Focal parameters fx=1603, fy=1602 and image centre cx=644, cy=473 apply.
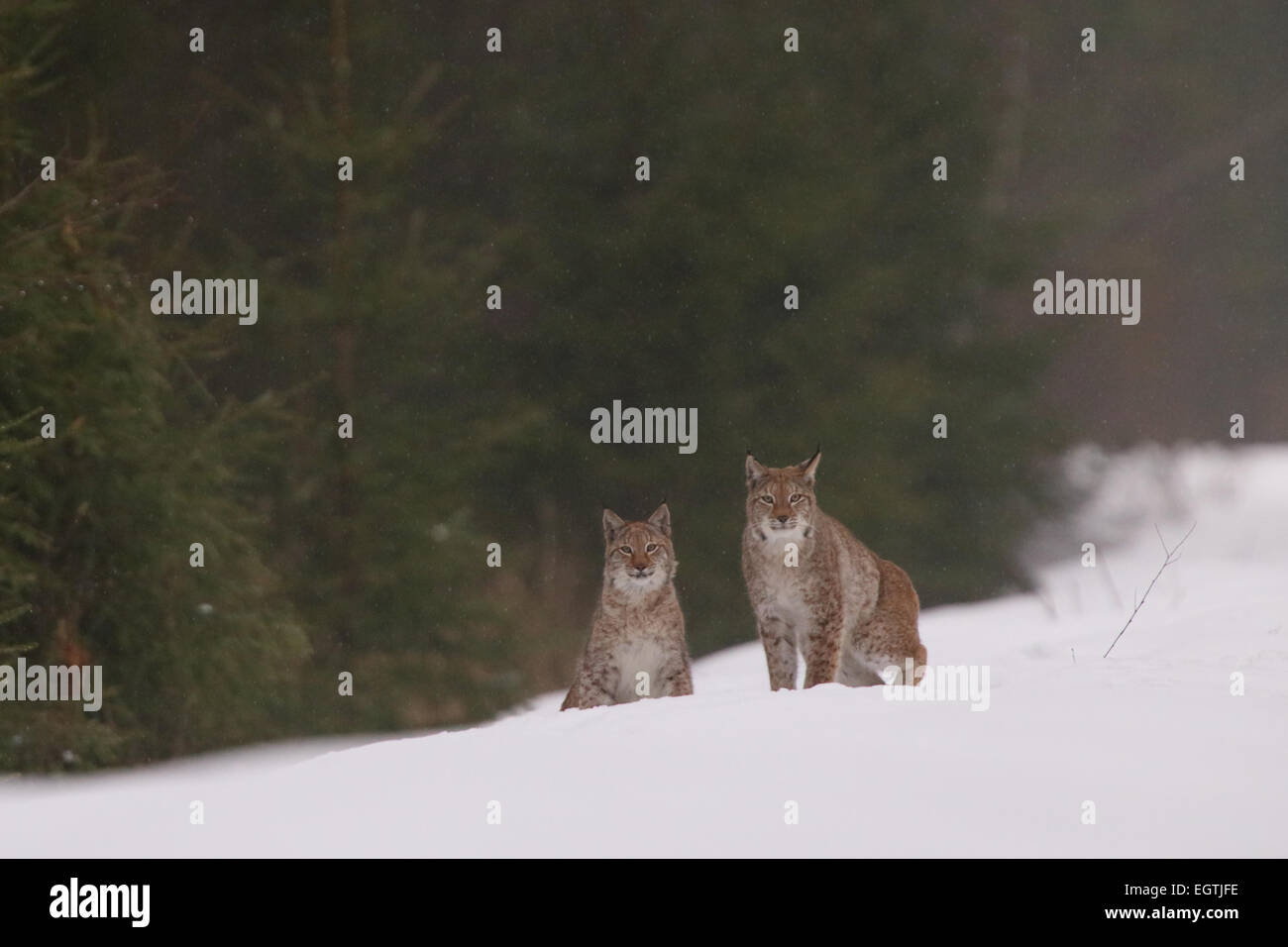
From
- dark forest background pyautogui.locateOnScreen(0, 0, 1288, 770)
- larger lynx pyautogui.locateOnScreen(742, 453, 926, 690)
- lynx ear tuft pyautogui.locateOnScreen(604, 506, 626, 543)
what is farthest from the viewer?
dark forest background pyautogui.locateOnScreen(0, 0, 1288, 770)

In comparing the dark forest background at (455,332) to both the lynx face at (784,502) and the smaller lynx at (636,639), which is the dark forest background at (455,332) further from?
the lynx face at (784,502)

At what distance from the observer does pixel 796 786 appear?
5281mm

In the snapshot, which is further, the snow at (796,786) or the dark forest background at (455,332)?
the dark forest background at (455,332)

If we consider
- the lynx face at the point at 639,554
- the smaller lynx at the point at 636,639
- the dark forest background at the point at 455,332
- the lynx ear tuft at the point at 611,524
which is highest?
the dark forest background at the point at 455,332

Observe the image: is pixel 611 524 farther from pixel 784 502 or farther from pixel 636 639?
pixel 784 502

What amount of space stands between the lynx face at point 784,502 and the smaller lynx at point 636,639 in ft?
1.86

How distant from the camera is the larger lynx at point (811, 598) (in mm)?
8164

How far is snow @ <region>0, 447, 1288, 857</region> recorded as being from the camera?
4.94 metres

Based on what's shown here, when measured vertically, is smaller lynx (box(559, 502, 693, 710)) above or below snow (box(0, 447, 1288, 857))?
above

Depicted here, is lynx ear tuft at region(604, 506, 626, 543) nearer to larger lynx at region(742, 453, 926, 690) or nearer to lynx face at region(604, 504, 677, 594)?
lynx face at region(604, 504, 677, 594)

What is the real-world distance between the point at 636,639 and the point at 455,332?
739 centimetres

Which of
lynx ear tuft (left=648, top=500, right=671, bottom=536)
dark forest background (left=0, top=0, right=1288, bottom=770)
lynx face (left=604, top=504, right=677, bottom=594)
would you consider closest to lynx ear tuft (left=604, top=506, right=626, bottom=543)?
lynx face (left=604, top=504, right=677, bottom=594)

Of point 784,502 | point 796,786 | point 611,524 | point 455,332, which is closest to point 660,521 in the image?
point 611,524

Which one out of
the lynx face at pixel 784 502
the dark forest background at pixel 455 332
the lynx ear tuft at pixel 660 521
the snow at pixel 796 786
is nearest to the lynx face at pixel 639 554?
the lynx ear tuft at pixel 660 521
